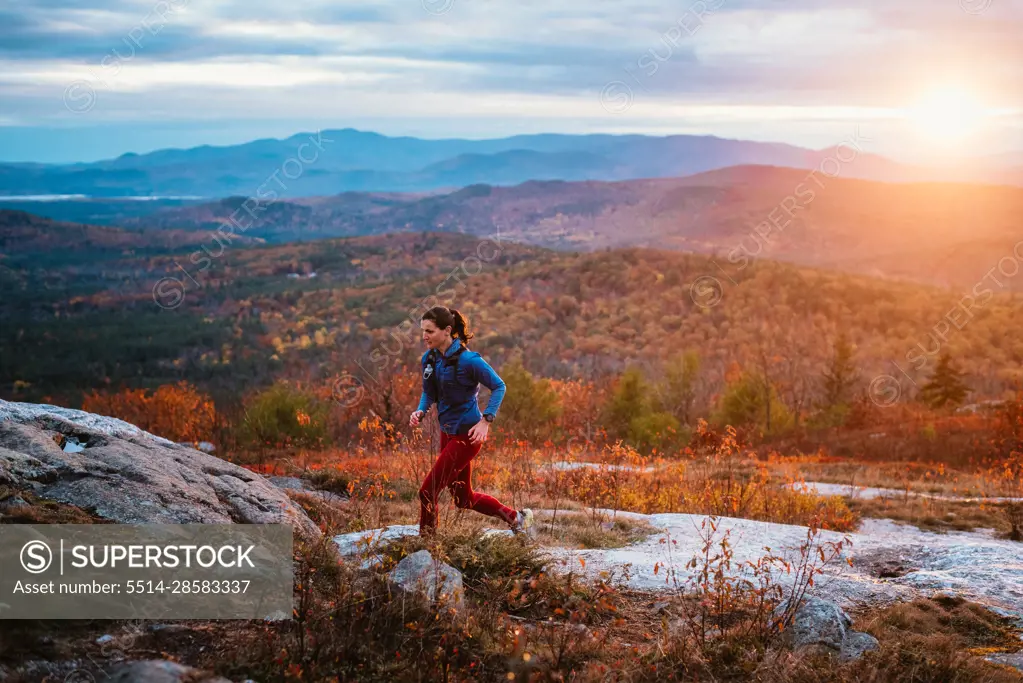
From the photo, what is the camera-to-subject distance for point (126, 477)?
499 centimetres

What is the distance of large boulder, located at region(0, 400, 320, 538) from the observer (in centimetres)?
470

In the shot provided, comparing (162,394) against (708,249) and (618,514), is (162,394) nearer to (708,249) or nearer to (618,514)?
(618,514)

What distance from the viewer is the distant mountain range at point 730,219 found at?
10388 cm

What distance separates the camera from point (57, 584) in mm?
3941

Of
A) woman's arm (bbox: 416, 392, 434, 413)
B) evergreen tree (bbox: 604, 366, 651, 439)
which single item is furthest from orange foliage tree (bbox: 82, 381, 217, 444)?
woman's arm (bbox: 416, 392, 434, 413)

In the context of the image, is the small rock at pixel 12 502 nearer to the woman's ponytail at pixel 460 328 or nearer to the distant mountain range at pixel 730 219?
the woman's ponytail at pixel 460 328

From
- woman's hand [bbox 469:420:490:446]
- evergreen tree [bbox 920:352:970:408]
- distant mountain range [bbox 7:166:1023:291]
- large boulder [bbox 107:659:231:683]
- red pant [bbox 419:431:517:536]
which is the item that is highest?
distant mountain range [bbox 7:166:1023:291]

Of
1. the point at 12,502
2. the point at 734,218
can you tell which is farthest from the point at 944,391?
the point at 734,218

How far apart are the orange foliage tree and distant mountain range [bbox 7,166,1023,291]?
73.1 metres

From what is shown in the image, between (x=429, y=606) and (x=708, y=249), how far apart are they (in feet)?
375

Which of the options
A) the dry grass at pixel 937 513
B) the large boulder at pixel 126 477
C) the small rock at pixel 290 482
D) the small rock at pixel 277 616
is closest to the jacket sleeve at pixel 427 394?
the large boulder at pixel 126 477

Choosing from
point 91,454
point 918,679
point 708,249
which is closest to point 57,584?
point 91,454

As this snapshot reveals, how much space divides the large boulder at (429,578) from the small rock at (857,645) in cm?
213

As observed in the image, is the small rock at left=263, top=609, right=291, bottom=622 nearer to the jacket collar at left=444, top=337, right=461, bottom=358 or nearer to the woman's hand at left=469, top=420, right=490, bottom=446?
the woman's hand at left=469, top=420, right=490, bottom=446
